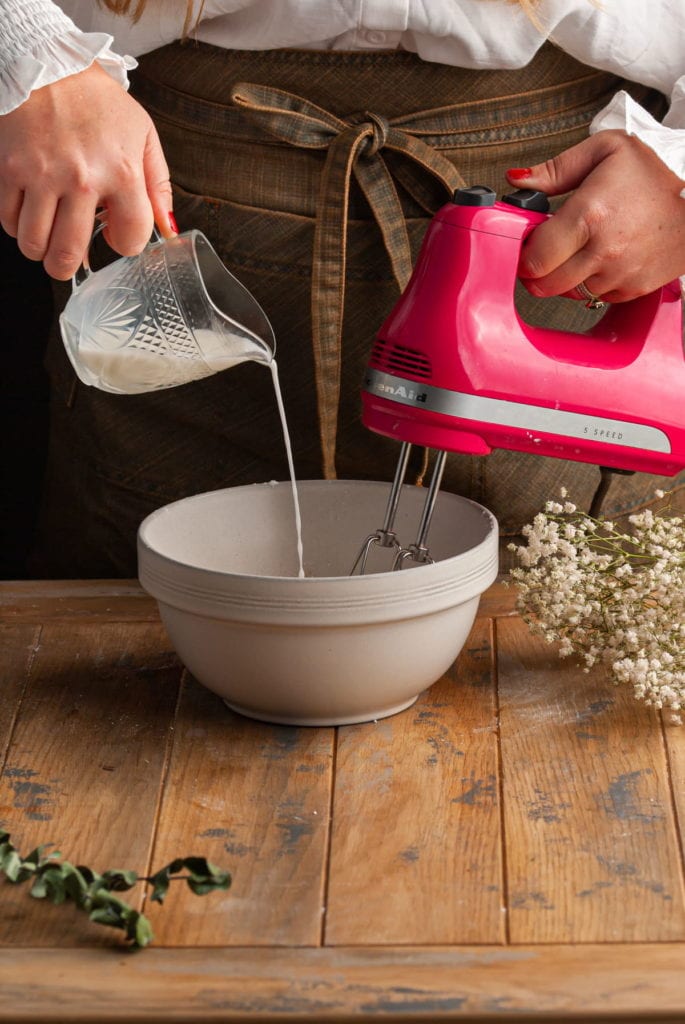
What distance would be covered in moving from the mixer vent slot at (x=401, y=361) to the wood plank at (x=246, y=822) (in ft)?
0.90

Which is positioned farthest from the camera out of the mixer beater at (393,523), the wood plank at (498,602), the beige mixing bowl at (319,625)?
the wood plank at (498,602)

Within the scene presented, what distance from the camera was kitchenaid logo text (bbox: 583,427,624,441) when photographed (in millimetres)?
992

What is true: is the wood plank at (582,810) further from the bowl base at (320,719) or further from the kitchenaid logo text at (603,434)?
the kitchenaid logo text at (603,434)

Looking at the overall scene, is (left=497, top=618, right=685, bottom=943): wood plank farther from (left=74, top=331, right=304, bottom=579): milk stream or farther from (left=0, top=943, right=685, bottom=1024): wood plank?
(left=74, top=331, right=304, bottom=579): milk stream

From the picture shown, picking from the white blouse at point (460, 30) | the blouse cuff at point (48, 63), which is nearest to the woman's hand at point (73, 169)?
the blouse cuff at point (48, 63)

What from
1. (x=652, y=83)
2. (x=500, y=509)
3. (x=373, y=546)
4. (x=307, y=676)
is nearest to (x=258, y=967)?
(x=307, y=676)

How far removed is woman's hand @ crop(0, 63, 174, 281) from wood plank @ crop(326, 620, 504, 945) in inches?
16.2

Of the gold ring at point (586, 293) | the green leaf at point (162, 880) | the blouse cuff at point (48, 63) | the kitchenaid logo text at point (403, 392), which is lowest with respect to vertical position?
the green leaf at point (162, 880)

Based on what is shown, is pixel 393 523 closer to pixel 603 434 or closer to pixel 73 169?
pixel 603 434

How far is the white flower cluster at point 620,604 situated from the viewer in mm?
981

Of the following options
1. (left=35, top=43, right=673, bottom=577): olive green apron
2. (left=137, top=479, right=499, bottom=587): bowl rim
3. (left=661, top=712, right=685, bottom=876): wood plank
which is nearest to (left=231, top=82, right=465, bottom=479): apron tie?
(left=35, top=43, right=673, bottom=577): olive green apron

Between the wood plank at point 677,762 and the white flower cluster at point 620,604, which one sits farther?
the white flower cluster at point 620,604

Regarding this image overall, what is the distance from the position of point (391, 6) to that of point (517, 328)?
33cm

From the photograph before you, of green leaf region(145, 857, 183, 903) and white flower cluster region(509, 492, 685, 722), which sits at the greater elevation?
white flower cluster region(509, 492, 685, 722)
